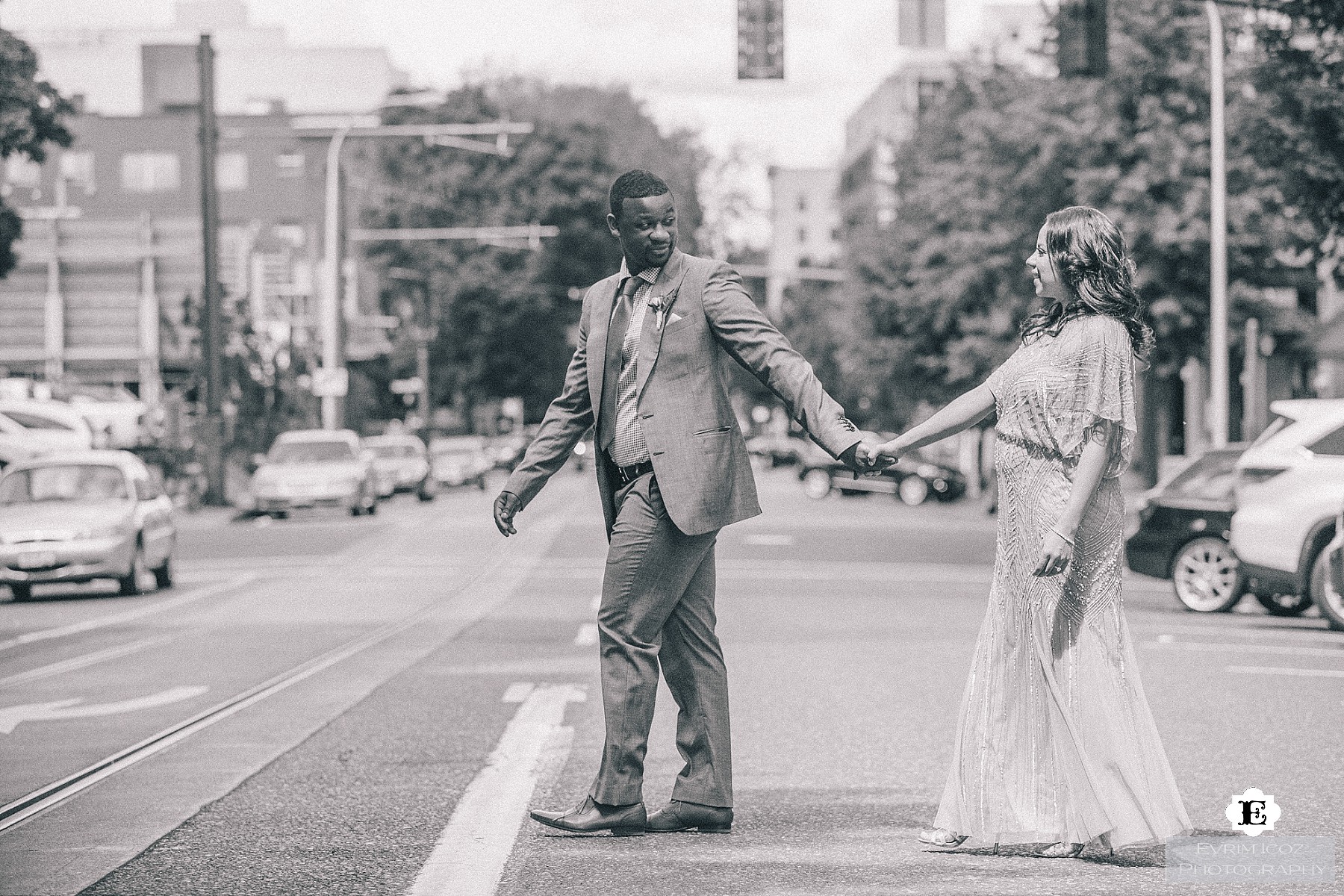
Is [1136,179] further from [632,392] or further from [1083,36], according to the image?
[632,392]

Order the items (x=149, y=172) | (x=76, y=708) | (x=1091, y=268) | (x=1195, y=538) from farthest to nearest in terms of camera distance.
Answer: (x=149, y=172), (x=1195, y=538), (x=76, y=708), (x=1091, y=268)

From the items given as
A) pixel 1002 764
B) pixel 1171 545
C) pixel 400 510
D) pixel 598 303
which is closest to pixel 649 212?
pixel 598 303

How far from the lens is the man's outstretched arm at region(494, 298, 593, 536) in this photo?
6535 mm

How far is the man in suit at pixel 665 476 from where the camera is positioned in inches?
247

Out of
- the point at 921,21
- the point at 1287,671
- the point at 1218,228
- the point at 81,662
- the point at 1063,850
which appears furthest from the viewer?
the point at 1218,228

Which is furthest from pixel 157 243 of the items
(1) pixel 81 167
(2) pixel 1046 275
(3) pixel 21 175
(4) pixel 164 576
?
(2) pixel 1046 275

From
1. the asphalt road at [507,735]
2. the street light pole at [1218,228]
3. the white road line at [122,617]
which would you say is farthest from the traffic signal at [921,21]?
the white road line at [122,617]

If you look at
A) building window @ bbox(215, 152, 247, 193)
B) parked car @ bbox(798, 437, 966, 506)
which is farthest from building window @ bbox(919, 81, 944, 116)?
building window @ bbox(215, 152, 247, 193)

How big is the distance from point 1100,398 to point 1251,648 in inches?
310

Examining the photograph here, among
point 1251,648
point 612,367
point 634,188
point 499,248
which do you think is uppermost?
point 499,248

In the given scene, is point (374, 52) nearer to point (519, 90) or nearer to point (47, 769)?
point (519, 90)

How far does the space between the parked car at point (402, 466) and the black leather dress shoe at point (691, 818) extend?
3895cm

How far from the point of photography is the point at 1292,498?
50.3 ft

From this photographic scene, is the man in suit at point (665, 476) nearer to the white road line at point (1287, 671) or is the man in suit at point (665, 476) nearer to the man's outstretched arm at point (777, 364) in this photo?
the man's outstretched arm at point (777, 364)
